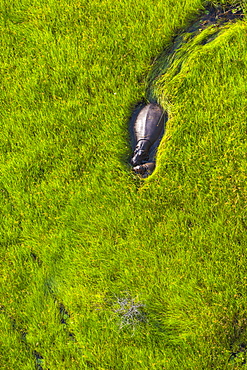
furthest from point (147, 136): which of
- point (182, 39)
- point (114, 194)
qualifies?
point (182, 39)

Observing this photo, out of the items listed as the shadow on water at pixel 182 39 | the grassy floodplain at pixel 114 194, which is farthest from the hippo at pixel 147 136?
the grassy floodplain at pixel 114 194

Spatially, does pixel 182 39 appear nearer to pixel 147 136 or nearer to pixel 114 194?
pixel 147 136

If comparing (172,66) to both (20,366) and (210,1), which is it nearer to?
(210,1)

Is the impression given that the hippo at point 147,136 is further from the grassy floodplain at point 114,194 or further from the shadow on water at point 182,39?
the grassy floodplain at point 114,194

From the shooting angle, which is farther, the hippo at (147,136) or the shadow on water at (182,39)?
the shadow on water at (182,39)

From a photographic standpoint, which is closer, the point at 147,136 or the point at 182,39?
the point at 147,136

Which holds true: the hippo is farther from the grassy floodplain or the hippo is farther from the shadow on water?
the grassy floodplain
